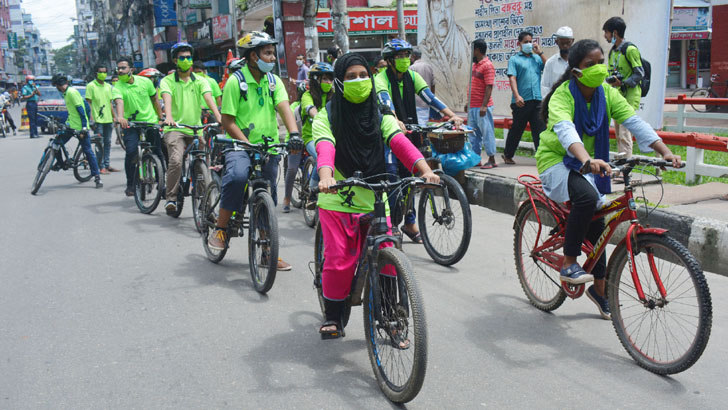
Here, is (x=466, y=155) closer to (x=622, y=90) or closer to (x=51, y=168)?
(x=622, y=90)

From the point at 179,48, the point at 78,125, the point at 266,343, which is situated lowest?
the point at 266,343

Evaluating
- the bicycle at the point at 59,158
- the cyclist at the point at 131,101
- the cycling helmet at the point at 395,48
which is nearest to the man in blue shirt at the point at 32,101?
the bicycle at the point at 59,158

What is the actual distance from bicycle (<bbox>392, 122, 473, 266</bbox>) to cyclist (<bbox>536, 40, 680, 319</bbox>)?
1477 mm

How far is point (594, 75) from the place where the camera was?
4.06m

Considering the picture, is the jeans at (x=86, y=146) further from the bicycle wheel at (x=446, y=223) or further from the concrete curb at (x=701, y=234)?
the concrete curb at (x=701, y=234)

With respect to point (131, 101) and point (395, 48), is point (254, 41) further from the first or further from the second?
point (131, 101)

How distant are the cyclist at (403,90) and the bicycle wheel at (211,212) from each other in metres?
1.66

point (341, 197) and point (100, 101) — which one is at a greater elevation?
point (100, 101)

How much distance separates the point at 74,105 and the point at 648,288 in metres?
10.0

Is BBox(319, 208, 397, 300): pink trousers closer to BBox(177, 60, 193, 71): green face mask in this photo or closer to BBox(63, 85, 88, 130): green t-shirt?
BBox(177, 60, 193, 71): green face mask

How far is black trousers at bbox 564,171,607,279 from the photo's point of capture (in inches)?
159

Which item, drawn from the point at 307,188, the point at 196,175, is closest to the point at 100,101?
the point at 307,188

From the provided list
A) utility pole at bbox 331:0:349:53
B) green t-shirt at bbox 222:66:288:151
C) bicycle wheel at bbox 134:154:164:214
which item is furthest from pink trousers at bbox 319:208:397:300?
utility pole at bbox 331:0:349:53

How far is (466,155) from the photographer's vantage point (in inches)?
264
